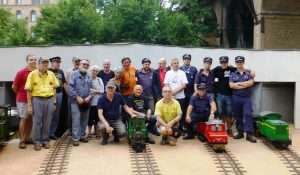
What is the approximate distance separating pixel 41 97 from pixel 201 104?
294cm

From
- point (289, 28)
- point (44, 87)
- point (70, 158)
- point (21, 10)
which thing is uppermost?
point (21, 10)

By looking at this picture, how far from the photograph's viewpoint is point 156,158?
9.02 meters

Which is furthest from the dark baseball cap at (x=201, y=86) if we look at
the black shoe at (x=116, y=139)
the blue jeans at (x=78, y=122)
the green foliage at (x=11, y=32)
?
the green foliage at (x=11, y=32)

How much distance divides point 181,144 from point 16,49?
5.46 meters

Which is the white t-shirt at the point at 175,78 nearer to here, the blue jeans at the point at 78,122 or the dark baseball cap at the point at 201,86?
the dark baseball cap at the point at 201,86

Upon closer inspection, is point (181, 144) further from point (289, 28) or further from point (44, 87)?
point (289, 28)

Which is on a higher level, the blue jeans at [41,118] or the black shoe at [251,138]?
the blue jeans at [41,118]

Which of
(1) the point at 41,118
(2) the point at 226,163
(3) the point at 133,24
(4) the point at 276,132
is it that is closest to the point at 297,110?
(4) the point at 276,132

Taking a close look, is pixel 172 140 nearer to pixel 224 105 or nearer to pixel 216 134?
pixel 216 134

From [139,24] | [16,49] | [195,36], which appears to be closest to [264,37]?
[195,36]

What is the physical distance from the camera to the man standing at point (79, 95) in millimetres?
9766

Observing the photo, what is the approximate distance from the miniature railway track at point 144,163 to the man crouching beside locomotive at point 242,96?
200cm

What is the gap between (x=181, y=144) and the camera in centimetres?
997

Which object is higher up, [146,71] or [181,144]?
[146,71]
